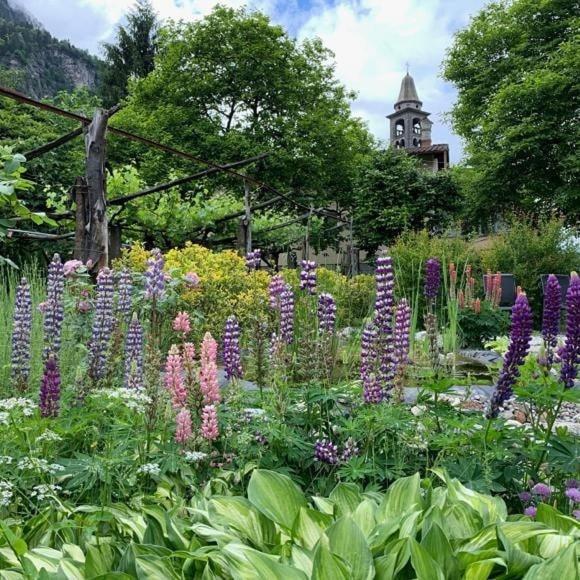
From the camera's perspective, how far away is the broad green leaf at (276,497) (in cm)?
183

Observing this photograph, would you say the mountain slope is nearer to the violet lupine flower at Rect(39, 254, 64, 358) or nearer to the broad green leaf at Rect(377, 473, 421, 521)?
the violet lupine flower at Rect(39, 254, 64, 358)

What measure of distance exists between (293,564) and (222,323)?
5208 mm

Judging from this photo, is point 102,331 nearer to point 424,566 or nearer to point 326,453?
point 326,453

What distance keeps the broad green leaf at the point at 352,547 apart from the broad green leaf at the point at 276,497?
0.29m

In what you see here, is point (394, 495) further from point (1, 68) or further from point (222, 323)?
point (1, 68)

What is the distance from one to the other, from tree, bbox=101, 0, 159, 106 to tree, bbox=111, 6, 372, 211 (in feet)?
31.1

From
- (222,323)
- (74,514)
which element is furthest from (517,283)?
(74,514)

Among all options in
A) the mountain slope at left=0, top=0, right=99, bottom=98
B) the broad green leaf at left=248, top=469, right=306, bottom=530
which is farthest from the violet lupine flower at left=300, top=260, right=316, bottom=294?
the mountain slope at left=0, top=0, right=99, bottom=98

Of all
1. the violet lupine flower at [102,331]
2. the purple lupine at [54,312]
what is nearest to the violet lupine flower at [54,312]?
the purple lupine at [54,312]

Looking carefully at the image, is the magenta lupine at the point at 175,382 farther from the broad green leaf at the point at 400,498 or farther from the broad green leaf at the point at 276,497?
the broad green leaf at the point at 400,498

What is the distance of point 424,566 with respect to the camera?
1.37 meters

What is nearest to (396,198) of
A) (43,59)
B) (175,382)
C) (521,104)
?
(521,104)

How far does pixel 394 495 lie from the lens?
1.88m

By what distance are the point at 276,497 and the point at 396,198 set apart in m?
21.1
